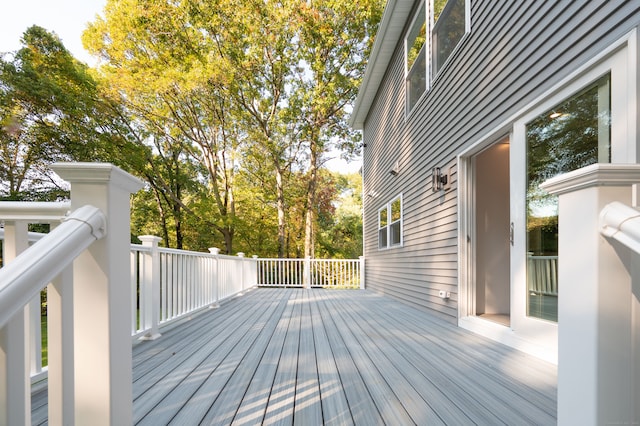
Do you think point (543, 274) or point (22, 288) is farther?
point (543, 274)

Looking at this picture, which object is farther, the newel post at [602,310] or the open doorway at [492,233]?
the open doorway at [492,233]

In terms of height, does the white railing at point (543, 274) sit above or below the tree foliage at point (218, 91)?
below

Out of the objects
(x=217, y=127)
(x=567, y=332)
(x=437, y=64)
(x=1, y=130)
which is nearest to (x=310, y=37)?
(x=217, y=127)

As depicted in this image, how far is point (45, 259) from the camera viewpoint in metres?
0.66

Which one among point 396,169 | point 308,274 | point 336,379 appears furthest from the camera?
point 308,274

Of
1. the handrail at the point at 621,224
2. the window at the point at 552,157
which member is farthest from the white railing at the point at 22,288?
the window at the point at 552,157

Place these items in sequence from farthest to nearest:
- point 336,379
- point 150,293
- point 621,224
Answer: point 150,293 < point 336,379 < point 621,224

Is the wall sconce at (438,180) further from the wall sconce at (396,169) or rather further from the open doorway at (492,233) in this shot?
the wall sconce at (396,169)

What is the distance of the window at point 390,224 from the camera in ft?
19.8

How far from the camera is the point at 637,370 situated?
0.86 meters

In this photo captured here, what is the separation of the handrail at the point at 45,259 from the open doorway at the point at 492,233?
3646 mm

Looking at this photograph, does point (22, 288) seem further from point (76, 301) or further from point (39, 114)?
point (39, 114)

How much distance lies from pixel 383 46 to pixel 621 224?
606 cm

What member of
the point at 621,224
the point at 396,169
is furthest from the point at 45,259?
the point at 396,169
